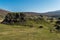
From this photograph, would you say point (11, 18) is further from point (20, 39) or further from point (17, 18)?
point (20, 39)

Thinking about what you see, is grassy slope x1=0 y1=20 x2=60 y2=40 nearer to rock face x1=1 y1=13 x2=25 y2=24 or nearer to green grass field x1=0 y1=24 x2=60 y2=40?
green grass field x1=0 y1=24 x2=60 y2=40

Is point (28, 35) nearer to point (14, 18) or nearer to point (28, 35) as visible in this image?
point (28, 35)

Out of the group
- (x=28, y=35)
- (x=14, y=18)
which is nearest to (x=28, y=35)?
(x=28, y=35)

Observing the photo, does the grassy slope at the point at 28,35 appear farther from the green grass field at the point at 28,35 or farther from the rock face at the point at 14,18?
the rock face at the point at 14,18

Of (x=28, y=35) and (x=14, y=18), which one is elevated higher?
(x=14, y=18)

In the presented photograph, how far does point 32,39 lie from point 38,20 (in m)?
35.9

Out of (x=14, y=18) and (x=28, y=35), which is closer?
(x=28, y=35)

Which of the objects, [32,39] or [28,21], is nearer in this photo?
[32,39]

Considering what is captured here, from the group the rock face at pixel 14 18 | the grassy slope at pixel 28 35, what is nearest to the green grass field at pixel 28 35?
the grassy slope at pixel 28 35

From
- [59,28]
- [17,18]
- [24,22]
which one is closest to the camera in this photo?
[59,28]

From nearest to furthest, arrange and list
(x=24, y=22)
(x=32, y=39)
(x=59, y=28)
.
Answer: (x=32, y=39), (x=59, y=28), (x=24, y=22)

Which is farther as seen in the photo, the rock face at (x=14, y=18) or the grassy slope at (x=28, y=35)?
the rock face at (x=14, y=18)

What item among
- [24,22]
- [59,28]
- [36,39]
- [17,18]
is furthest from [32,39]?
[17,18]

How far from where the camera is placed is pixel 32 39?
3553 centimetres
